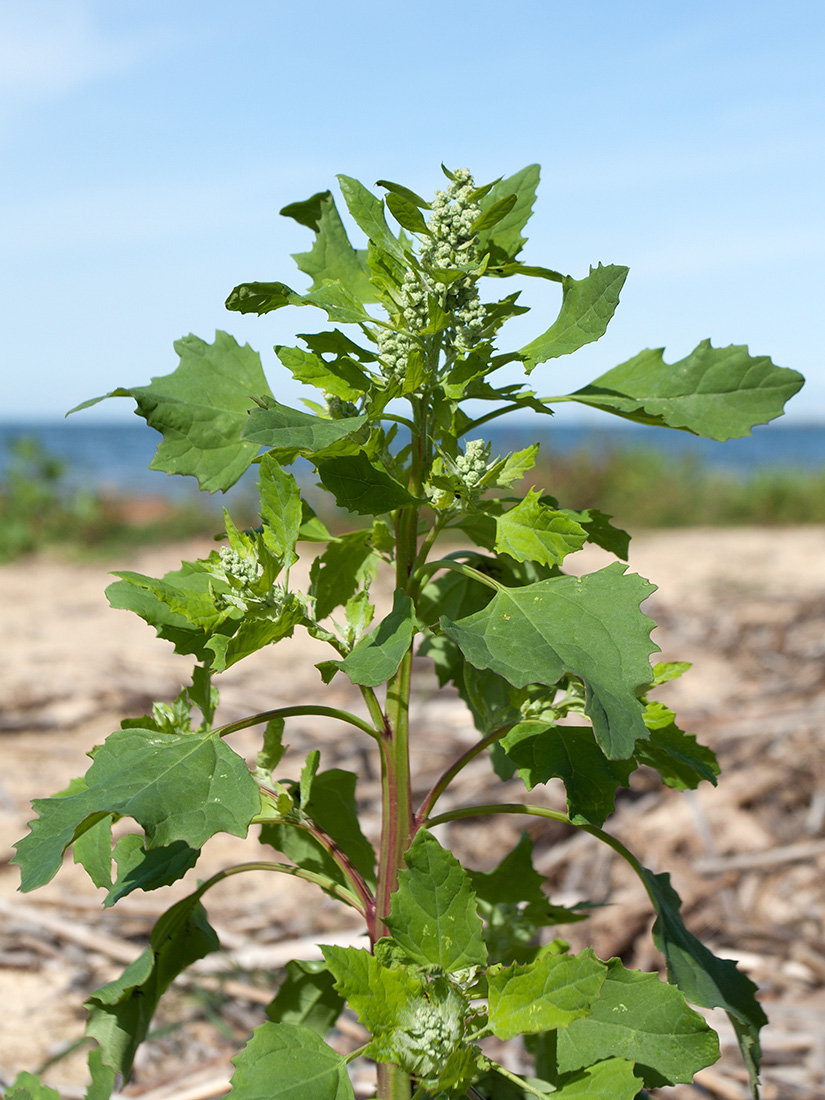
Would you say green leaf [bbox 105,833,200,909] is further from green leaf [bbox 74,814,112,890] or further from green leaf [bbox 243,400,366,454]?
green leaf [bbox 243,400,366,454]

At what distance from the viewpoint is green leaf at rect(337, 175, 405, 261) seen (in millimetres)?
1216

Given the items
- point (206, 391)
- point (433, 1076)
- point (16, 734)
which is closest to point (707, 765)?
point (433, 1076)

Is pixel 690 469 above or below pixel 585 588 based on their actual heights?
below

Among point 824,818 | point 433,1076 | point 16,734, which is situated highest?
point 433,1076

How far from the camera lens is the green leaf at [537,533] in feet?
3.52

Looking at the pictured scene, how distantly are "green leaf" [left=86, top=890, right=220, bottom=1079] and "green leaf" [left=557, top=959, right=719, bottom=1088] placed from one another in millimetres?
546

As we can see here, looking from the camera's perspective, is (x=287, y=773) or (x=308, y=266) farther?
(x=287, y=773)

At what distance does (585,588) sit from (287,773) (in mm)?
2680

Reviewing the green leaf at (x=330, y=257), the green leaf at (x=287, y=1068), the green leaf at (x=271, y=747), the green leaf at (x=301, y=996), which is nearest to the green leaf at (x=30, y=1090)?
the green leaf at (x=301, y=996)

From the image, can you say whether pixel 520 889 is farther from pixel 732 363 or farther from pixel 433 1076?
pixel 732 363

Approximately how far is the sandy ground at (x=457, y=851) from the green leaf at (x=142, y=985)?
70 cm

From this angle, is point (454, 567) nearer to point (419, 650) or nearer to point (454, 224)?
point (419, 650)

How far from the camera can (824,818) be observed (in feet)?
10.4

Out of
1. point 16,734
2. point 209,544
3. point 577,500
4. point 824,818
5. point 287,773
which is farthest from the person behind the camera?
point 577,500
